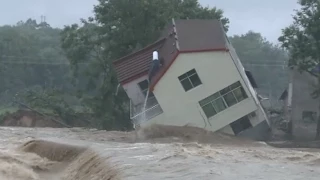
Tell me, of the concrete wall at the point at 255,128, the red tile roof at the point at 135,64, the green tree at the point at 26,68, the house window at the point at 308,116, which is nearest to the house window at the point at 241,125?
the concrete wall at the point at 255,128

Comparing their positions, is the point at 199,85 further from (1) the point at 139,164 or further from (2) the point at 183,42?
(1) the point at 139,164

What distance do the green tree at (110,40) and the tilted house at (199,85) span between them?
7106 millimetres

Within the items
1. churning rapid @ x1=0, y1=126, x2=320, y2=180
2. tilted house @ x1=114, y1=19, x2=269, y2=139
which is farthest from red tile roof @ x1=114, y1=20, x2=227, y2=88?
churning rapid @ x1=0, y1=126, x2=320, y2=180

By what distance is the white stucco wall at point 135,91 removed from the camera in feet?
147

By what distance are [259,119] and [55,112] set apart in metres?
20.3

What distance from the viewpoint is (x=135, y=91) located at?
45281 millimetres

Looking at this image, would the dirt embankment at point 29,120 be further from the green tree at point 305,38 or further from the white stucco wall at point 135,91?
the green tree at point 305,38

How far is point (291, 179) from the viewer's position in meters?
14.9

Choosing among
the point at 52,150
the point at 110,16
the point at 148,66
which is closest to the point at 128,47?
the point at 110,16

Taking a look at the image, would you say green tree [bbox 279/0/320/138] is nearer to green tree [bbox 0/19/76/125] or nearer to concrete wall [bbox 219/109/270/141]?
concrete wall [bbox 219/109/270/141]

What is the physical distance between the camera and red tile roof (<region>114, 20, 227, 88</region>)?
4153 cm

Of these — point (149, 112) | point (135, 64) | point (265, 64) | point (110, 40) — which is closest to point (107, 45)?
point (110, 40)

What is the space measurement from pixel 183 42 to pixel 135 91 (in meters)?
5.22

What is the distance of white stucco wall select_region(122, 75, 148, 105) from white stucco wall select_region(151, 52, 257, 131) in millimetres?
2847
